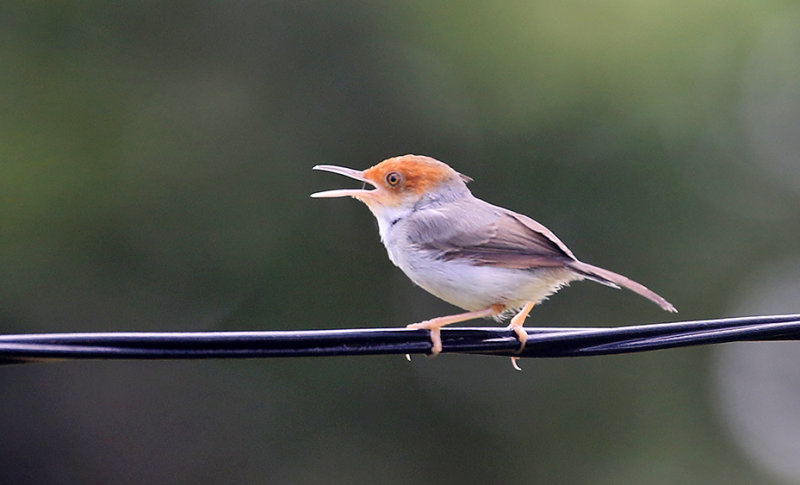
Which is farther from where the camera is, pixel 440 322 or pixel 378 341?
pixel 440 322

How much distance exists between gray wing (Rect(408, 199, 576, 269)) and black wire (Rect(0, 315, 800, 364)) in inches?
44.8

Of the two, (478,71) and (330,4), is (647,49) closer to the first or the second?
(478,71)

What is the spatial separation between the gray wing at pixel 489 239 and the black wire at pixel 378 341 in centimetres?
114

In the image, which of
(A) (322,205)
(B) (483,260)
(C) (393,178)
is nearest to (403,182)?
(C) (393,178)

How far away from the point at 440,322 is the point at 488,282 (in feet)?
1.83

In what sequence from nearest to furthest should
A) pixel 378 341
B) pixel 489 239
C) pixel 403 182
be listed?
pixel 378 341
pixel 489 239
pixel 403 182

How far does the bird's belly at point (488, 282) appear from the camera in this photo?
4977 mm

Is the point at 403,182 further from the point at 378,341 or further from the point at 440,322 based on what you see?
the point at 378,341

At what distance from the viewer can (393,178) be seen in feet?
19.3

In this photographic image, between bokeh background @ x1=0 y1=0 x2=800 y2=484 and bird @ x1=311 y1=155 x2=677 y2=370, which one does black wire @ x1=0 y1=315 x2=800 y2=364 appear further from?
bokeh background @ x1=0 y1=0 x2=800 y2=484

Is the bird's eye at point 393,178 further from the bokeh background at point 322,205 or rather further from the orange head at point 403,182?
the bokeh background at point 322,205

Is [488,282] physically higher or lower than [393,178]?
lower

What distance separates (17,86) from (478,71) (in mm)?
5256

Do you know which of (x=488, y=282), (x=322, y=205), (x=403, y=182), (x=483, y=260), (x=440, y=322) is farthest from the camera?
(x=322, y=205)
